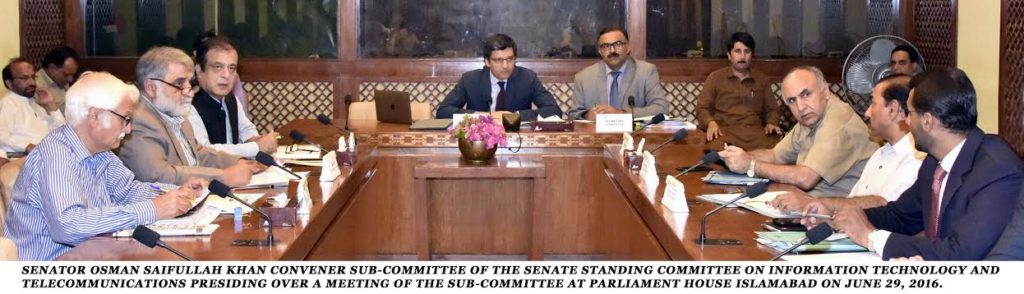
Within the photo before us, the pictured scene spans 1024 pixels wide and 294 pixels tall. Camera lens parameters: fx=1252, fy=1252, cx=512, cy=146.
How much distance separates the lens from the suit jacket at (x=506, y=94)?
6.57m

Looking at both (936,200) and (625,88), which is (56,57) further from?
(936,200)

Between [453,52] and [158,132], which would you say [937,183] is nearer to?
[158,132]

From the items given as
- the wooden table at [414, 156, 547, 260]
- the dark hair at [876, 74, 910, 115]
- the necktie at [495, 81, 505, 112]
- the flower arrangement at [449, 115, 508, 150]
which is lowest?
the wooden table at [414, 156, 547, 260]

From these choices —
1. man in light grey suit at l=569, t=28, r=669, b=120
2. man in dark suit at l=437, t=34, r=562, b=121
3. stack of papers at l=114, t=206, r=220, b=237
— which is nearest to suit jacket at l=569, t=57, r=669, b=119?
man in light grey suit at l=569, t=28, r=669, b=120

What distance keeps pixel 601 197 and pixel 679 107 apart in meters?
2.89

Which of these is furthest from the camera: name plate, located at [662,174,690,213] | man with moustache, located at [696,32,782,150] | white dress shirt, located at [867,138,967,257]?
man with moustache, located at [696,32,782,150]

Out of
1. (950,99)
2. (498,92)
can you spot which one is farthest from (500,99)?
(950,99)

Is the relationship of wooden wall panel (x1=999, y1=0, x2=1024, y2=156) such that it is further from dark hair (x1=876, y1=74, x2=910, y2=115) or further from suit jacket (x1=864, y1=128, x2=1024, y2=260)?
suit jacket (x1=864, y1=128, x2=1024, y2=260)

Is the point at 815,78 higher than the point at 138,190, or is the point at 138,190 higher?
the point at 815,78

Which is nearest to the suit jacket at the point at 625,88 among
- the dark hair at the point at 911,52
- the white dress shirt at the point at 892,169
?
the dark hair at the point at 911,52

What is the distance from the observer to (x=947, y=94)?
2.77 meters

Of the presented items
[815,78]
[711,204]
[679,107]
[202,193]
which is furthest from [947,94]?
[679,107]

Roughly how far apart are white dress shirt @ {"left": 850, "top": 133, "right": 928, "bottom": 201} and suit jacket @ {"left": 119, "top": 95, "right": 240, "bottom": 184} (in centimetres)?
206

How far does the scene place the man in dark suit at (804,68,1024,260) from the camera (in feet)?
8.85
